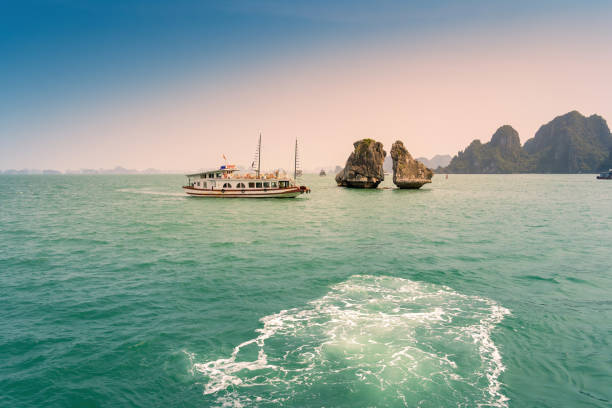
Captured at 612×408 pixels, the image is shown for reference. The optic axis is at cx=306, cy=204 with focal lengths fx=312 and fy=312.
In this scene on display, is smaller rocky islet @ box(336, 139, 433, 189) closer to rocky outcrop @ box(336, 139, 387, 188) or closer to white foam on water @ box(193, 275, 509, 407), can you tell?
rocky outcrop @ box(336, 139, 387, 188)

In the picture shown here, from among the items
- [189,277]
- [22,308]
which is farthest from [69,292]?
[189,277]

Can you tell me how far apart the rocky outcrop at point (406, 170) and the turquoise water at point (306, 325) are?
6616cm

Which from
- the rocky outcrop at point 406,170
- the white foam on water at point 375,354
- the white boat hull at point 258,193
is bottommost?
the white foam on water at point 375,354

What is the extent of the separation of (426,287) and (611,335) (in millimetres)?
6481

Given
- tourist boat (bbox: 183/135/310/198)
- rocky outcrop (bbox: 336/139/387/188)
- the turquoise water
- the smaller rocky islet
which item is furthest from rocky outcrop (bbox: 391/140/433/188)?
the turquoise water

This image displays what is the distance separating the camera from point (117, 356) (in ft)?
30.7

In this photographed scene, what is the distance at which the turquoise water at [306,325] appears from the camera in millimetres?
7957

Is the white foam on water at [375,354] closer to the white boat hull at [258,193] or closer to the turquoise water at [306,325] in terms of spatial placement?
the turquoise water at [306,325]

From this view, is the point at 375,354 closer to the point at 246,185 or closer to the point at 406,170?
the point at 246,185

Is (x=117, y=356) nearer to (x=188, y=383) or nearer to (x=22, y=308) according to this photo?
(x=188, y=383)

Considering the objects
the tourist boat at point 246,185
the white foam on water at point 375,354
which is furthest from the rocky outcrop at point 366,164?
the white foam on water at point 375,354

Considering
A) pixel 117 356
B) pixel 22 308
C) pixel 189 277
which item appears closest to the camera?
pixel 117 356

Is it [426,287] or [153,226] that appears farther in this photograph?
[153,226]

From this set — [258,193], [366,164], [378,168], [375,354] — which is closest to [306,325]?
[375,354]
